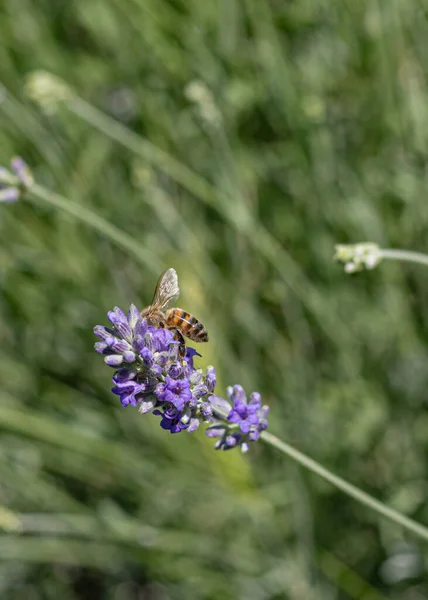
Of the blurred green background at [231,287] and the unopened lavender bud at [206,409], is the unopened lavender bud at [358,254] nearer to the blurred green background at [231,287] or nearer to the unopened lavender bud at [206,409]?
the unopened lavender bud at [206,409]

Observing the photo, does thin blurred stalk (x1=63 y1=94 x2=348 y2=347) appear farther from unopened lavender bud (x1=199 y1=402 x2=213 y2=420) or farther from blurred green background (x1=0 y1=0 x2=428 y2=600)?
unopened lavender bud (x1=199 y1=402 x2=213 y2=420)

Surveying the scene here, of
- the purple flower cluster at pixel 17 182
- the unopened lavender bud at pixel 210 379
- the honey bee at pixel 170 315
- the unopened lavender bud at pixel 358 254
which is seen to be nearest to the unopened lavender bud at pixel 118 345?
the unopened lavender bud at pixel 210 379

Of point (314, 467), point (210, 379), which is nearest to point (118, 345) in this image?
point (210, 379)

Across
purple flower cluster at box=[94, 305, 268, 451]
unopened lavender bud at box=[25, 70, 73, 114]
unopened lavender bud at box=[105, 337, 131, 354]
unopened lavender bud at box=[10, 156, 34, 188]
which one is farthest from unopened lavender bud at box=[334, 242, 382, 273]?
unopened lavender bud at box=[25, 70, 73, 114]

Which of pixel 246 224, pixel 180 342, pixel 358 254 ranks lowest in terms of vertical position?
pixel 180 342

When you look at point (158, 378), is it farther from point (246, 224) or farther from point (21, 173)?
point (246, 224)

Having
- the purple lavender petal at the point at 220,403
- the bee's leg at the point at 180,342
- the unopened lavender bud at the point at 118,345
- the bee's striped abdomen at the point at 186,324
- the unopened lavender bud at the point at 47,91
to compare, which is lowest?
the unopened lavender bud at the point at 118,345

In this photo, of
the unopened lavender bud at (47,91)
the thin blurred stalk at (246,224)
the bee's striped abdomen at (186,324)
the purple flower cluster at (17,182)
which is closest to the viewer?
the bee's striped abdomen at (186,324)
